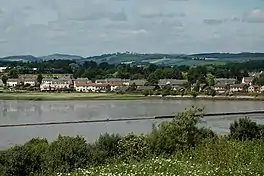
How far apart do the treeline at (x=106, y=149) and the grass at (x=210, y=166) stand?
103 centimetres

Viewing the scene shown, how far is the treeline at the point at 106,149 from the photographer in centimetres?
933

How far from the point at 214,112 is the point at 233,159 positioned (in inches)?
1130

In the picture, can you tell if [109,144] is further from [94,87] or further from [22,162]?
[94,87]

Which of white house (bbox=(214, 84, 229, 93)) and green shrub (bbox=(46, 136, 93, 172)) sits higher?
green shrub (bbox=(46, 136, 93, 172))

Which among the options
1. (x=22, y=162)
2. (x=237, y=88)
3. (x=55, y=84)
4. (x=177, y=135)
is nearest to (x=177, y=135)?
(x=177, y=135)

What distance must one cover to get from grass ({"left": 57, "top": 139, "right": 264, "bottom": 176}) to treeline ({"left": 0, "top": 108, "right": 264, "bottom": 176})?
1.03 meters

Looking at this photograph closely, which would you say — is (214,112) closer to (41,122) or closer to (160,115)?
(160,115)

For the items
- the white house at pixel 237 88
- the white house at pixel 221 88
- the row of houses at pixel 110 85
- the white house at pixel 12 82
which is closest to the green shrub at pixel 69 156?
the row of houses at pixel 110 85

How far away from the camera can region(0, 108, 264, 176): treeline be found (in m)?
9.33

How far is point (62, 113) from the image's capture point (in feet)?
109

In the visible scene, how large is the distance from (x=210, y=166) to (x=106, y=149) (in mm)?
7380

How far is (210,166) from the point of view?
5.53 metres

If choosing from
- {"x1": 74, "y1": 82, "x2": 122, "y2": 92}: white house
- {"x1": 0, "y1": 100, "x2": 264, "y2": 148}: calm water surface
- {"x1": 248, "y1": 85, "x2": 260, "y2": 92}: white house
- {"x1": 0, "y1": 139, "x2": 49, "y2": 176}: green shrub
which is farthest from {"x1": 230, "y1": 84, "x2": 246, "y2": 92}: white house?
{"x1": 0, "y1": 139, "x2": 49, "y2": 176}: green shrub

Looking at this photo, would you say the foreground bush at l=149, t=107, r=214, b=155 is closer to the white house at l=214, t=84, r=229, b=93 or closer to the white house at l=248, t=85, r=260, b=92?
the white house at l=214, t=84, r=229, b=93
